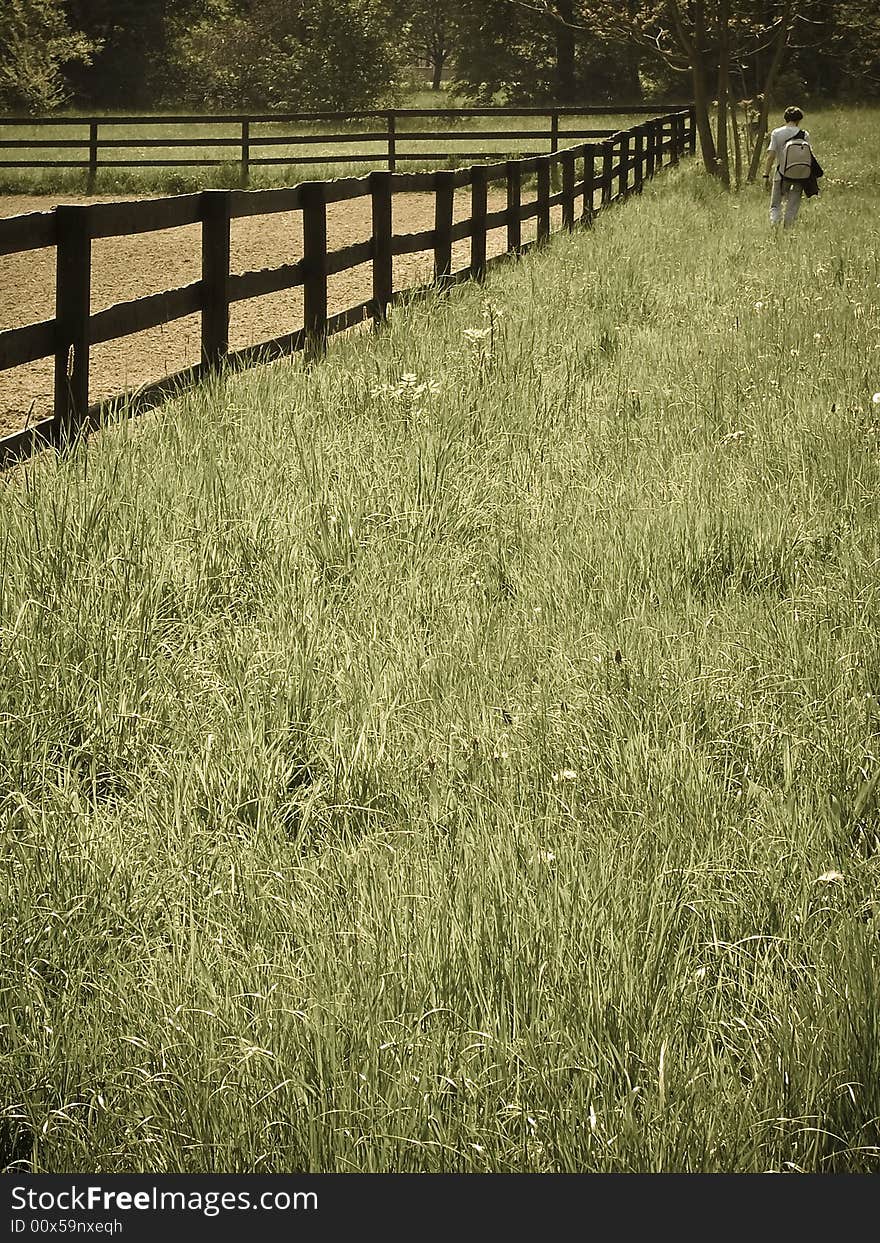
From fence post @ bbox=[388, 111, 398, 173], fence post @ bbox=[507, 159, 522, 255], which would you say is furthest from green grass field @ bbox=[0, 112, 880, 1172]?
fence post @ bbox=[388, 111, 398, 173]

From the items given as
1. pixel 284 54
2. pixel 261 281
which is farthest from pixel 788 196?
pixel 284 54

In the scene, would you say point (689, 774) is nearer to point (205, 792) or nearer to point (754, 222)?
point (205, 792)

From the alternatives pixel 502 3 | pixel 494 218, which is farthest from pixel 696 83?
pixel 502 3

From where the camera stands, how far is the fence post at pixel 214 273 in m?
7.42

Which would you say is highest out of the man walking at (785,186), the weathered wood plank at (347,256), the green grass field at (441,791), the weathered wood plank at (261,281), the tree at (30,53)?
the tree at (30,53)

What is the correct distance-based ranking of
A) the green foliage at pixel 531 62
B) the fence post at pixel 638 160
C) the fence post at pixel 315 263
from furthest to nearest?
the green foliage at pixel 531 62 < the fence post at pixel 638 160 < the fence post at pixel 315 263

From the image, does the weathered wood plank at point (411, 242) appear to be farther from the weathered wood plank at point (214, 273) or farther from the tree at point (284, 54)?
the tree at point (284, 54)

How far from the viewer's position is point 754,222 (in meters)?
17.3

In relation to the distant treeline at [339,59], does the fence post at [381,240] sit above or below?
below

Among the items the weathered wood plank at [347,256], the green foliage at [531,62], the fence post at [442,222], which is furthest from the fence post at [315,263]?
the green foliage at [531,62]

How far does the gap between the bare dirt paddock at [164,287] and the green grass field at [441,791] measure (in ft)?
5.32

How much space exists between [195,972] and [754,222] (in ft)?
54.1

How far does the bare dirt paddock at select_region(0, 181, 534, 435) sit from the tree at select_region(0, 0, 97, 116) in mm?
34758

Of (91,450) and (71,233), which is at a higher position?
(71,233)
